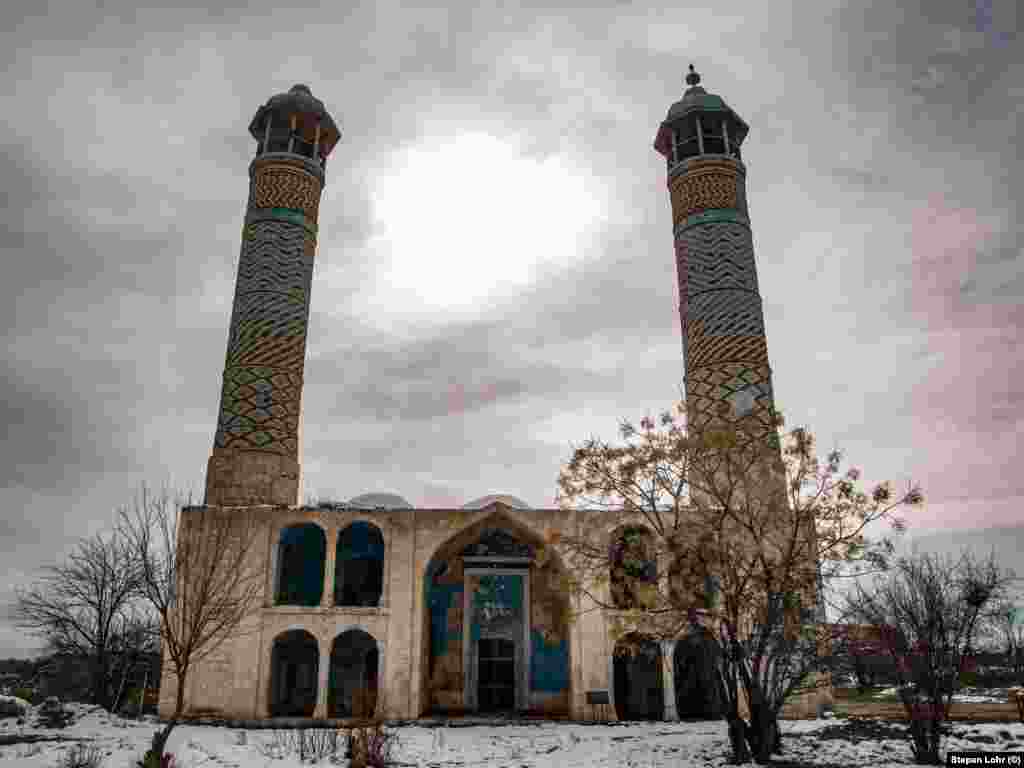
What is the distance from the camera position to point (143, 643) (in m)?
23.0

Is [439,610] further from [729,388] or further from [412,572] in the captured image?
[729,388]

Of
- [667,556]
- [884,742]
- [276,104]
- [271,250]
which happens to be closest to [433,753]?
[667,556]

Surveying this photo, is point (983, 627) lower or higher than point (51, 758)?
higher

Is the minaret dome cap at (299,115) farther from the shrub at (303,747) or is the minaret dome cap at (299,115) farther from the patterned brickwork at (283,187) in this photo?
the shrub at (303,747)

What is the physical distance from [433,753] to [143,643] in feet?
49.4

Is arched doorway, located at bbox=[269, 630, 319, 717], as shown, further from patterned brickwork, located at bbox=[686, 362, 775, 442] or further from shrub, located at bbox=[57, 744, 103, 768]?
patterned brickwork, located at bbox=[686, 362, 775, 442]

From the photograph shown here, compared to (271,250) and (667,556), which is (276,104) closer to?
(271,250)

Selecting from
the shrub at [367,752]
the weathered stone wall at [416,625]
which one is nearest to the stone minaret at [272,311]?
the weathered stone wall at [416,625]

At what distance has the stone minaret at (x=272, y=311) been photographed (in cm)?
1730

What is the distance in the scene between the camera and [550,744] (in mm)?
12359

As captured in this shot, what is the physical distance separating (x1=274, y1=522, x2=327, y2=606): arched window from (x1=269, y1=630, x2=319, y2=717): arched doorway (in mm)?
847

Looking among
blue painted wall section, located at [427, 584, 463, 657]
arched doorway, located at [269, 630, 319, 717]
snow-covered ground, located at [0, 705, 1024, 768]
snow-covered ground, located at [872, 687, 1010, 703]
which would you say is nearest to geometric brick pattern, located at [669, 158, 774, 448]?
snow-covered ground, located at [0, 705, 1024, 768]

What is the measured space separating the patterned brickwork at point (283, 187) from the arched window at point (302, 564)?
27.5 ft

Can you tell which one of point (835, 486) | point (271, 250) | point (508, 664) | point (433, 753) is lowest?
point (433, 753)
